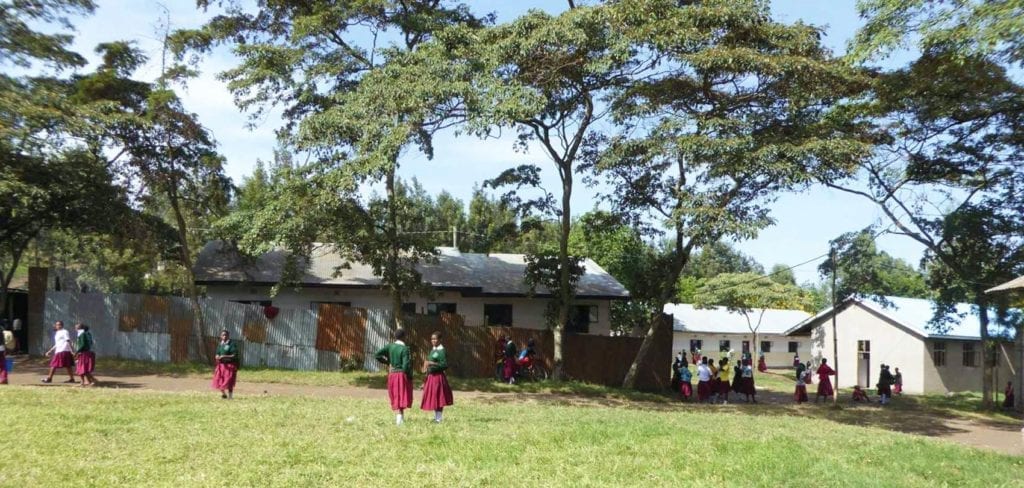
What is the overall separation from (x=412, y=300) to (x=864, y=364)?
2416 cm

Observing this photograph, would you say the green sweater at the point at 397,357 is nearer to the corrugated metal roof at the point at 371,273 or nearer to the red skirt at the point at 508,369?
the red skirt at the point at 508,369

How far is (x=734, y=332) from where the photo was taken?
52.5 metres

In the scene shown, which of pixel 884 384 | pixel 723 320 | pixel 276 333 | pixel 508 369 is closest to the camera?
pixel 508 369

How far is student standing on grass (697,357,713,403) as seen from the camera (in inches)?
942

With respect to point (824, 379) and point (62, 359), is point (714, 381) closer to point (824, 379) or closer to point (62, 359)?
point (824, 379)

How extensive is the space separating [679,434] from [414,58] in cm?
1222

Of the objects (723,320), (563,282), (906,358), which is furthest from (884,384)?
(723,320)

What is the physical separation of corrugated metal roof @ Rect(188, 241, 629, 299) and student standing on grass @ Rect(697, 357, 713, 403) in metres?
5.00

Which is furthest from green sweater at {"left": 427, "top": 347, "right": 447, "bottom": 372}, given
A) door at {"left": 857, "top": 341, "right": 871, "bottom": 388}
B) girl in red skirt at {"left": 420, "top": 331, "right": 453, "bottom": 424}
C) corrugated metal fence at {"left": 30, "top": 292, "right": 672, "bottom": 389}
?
door at {"left": 857, "top": 341, "right": 871, "bottom": 388}

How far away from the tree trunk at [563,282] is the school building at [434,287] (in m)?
1.79

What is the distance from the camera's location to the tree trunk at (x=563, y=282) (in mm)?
23641

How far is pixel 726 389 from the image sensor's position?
24.6 metres

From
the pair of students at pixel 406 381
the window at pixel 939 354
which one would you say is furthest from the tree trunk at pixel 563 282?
the window at pixel 939 354

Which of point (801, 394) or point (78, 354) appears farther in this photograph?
point (801, 394)
